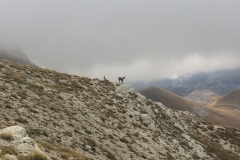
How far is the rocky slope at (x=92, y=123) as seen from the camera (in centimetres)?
3431

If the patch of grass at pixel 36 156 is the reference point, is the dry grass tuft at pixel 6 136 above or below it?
above

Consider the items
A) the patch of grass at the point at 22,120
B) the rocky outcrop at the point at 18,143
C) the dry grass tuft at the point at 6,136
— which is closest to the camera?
the rocky outcrop at the point at 18,143

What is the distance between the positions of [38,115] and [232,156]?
151 ft

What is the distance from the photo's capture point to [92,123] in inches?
1828

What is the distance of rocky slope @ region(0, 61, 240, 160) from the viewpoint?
113 ft

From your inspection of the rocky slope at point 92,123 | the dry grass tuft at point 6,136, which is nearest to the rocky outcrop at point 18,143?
the dry grass tuft at point 6,136

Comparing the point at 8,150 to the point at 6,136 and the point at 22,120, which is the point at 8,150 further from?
the point at 22,120

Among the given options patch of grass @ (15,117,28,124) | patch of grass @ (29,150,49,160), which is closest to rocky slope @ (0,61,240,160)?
patch of grass @ (15,117,28,124)

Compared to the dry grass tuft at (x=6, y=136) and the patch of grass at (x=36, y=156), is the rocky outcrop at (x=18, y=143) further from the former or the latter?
the patch of grass at (x=36, y=156)

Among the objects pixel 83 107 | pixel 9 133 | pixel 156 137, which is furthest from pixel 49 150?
pixel 156 137

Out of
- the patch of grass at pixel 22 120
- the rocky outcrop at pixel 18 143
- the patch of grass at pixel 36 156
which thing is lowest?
the patch of grass at pixel 36 156

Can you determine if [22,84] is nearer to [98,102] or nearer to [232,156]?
[98,102]

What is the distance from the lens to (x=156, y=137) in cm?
5388

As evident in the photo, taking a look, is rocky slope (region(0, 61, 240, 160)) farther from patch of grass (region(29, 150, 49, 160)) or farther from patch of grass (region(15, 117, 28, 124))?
patch of grass (region(29, 150, 49, 160))
